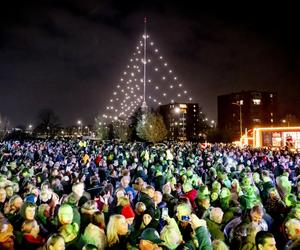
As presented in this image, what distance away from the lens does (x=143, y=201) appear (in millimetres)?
7016

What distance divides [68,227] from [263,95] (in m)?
100

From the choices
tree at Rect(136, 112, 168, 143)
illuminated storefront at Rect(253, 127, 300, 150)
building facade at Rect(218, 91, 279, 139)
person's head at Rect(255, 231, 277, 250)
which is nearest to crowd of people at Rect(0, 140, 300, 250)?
person's head at Rect(255, 231, 277, 250)

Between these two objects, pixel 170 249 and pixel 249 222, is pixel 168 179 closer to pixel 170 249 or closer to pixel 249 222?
pixel 249 222

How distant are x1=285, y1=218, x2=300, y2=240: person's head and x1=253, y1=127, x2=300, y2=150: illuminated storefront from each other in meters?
29.9

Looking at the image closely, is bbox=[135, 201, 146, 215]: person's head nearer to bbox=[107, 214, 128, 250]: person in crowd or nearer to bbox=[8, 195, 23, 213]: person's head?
bbox=[107, 214, 128, 250]: person in crowd

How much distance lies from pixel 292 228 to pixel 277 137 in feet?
115

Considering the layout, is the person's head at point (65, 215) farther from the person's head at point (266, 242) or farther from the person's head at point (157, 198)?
the person's head at point (266, 242)

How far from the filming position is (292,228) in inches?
Answer: 196

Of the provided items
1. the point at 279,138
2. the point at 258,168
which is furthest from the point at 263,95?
the point at 258,168

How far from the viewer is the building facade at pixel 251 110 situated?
3814 inches

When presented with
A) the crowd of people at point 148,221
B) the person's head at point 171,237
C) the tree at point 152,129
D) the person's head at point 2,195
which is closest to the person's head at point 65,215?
the crowd of people at point 148,221

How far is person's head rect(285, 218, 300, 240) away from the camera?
4922 mm

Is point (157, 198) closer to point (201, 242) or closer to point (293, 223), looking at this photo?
point (201, 242)

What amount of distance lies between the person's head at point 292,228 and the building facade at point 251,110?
303 feet
